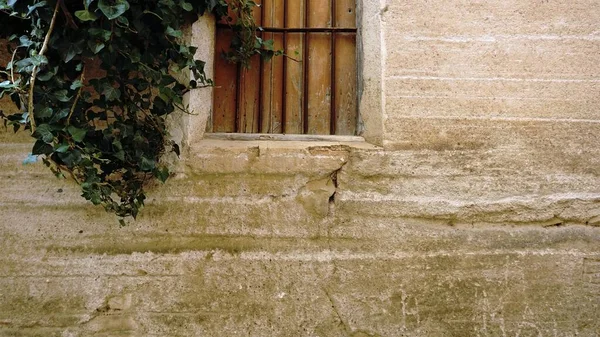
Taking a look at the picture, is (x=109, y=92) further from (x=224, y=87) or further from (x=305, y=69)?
(x=305, y=69)

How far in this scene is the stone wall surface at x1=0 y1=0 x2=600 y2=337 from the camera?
5.78 ft

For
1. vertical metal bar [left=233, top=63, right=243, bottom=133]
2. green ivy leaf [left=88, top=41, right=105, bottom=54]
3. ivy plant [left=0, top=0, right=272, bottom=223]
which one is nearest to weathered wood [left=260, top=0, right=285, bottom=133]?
vertical metal bar [left=233, top=63, right=243, bottom=133]

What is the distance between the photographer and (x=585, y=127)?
190cm

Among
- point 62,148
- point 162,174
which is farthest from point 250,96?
point 62,148

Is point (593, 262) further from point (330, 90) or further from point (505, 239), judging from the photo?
point (330, 90)

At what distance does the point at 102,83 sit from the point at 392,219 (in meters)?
1.17

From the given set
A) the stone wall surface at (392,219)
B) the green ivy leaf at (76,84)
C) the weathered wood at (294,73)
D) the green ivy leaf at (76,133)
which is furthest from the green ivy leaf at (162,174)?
the weathered wood at (294,73)

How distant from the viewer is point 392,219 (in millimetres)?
1832

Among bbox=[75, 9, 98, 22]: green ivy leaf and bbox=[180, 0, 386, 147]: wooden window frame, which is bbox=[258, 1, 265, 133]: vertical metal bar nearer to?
bbox=[180, 0, 386, 147]: wooden window frame

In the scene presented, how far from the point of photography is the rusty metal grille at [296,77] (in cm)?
212

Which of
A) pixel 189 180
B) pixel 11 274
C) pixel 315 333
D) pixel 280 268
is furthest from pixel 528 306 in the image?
pixel 11 274

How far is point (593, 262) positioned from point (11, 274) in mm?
2249

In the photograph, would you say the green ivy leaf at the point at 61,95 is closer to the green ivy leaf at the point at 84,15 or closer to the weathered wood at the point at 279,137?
the green ivy leaf at the point at 84,15

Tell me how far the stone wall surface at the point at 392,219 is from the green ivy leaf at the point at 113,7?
565mm
